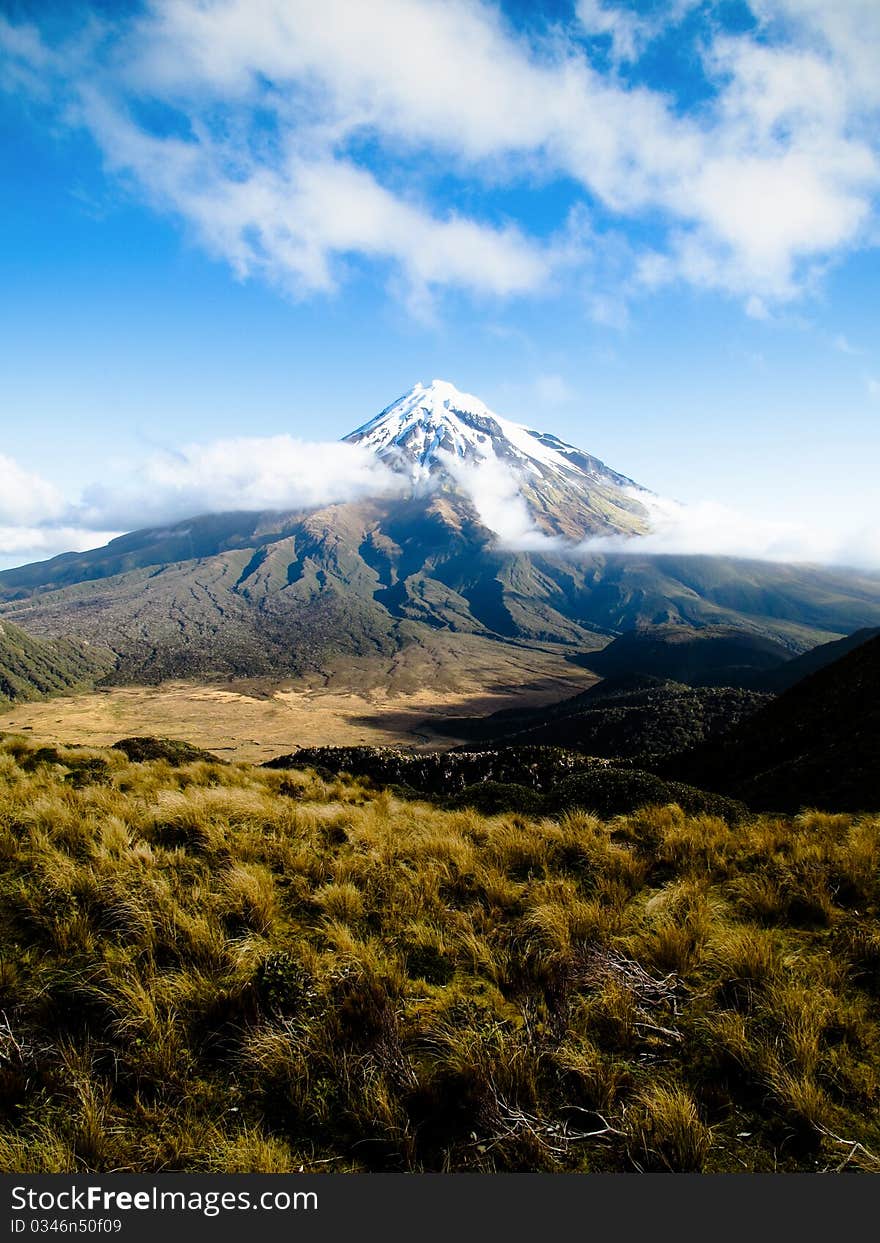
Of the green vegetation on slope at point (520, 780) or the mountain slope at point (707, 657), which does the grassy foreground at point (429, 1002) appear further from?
the mountain slope at point (707, 657)

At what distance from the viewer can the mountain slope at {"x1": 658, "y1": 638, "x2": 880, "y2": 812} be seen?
11914mm

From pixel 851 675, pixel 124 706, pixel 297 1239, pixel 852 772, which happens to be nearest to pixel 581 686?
pixel 124 706

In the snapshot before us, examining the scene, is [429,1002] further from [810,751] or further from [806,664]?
[806,664]

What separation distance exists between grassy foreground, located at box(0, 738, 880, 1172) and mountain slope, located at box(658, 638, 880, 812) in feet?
19.0

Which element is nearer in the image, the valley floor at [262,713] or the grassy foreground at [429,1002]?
the grassy foreground at [429,1002]

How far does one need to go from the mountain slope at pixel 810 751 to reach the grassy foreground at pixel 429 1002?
5.81m

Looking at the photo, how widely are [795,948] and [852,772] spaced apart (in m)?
9.63

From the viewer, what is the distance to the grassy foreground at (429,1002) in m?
2.95

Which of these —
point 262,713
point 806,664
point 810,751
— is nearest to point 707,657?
point 806,664

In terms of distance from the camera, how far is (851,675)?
881 inches

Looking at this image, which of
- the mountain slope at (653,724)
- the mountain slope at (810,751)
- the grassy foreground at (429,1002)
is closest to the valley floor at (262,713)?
the mountain slope at (653,724)

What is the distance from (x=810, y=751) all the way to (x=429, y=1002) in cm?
1624

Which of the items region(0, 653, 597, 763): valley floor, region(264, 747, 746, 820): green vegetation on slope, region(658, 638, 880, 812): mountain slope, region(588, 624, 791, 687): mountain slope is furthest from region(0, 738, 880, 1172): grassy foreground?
region(588, 624, 791, 687): mountain slope

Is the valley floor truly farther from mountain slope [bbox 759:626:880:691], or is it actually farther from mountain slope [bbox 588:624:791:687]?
mountain slope [bbox 759:626:880:691]
